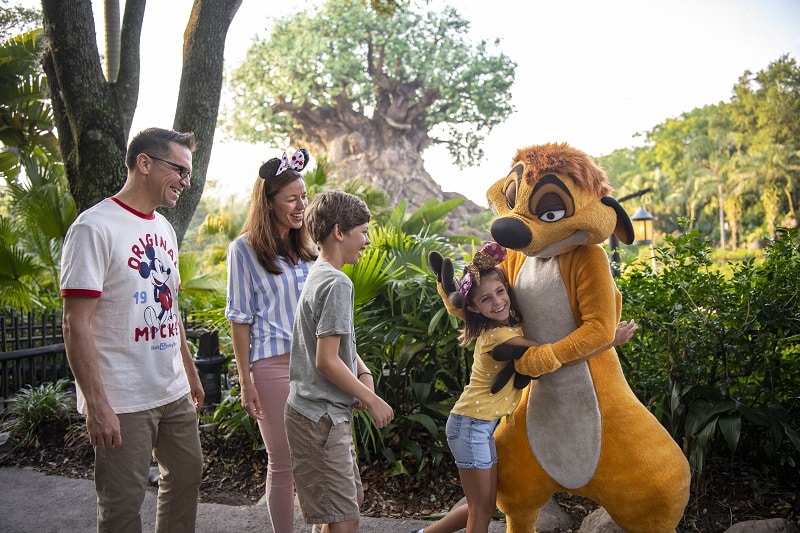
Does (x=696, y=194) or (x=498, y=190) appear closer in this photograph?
(x=498, y=190)

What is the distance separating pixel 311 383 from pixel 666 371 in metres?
2.04

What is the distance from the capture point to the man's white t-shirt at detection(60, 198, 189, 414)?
2012 mm

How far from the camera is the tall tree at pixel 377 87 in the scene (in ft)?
61.3

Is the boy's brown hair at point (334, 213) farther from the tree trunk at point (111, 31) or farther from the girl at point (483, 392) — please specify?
the tree trunk at point (111, 31)

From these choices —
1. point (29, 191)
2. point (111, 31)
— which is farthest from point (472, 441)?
point (29, 191)

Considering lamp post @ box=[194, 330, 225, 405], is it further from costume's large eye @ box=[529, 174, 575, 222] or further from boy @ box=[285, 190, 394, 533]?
costume's large eye @ box=[529, 174, 575, 222]

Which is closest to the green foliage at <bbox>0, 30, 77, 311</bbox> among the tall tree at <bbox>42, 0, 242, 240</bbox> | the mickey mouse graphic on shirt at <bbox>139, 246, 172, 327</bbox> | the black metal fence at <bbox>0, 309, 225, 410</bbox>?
the black metal fence at <bbox>0, 309, 225, 410</bbox>

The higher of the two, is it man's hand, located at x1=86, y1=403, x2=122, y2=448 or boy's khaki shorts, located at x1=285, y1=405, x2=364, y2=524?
man's hand, located at x1=86, y1=403, x2=122, y2=448

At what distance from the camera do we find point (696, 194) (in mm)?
40719

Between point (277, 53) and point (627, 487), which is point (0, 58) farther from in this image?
point (277, 53)

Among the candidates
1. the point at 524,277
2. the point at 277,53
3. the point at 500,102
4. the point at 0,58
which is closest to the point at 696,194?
the point at 500,102

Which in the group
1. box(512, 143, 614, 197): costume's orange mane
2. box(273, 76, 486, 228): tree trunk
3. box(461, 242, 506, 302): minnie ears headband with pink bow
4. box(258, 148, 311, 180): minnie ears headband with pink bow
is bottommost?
box(461, 242, 506, 302): minnie ears headband with pink bow

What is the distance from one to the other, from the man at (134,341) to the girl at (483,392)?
3.22 feet

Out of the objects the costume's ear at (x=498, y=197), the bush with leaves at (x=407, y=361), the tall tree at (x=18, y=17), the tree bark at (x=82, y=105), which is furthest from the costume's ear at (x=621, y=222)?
the tall tree at (x=18, y=17)
